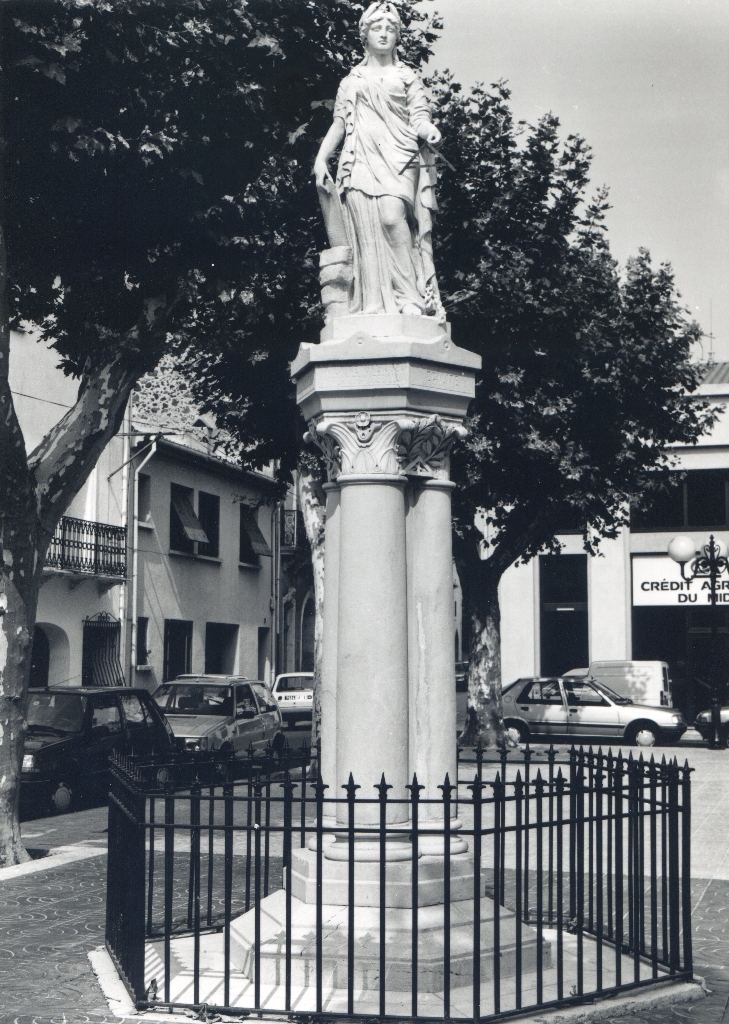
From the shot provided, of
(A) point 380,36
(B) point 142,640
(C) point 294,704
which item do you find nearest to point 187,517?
(B) point 142,640

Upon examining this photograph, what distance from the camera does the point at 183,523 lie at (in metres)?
31.9

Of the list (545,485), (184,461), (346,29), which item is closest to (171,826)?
(346,29)

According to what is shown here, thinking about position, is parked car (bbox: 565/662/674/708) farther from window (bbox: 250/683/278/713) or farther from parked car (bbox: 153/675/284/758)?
parked car (bbox: 153/675/284/758)

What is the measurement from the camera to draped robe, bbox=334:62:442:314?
7.28 m

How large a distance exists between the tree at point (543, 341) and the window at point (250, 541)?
12855mm

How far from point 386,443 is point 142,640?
24.4 meters

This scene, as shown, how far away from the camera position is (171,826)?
6121mm

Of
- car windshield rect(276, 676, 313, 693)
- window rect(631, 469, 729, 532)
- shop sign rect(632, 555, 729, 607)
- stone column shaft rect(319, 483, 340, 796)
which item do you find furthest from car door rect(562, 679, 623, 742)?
stone column shaft rect(319, 483, 340, 796)

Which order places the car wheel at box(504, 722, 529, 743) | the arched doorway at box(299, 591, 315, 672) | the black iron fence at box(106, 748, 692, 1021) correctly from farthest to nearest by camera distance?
1. the arched doorway at box(299, 591, 315, 672)
2. the car wheel at box(504, 722, 529, 743)
3. the black iron fence at box(106, 748, 692, 1021)

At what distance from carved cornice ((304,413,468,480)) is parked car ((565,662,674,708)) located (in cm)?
2507

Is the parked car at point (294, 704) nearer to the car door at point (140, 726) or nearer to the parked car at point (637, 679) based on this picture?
the parked car at point (637, 679)

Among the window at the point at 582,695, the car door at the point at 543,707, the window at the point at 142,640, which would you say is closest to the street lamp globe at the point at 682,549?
the window at the point at 582,695

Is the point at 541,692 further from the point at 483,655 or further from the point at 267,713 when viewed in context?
the point at 267,713

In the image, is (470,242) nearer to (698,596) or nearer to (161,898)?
(161,898)
